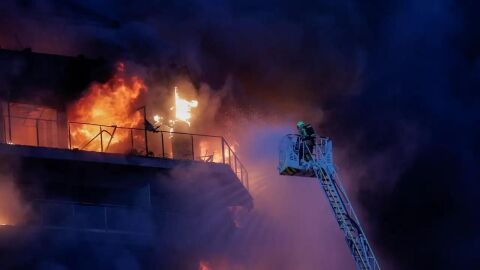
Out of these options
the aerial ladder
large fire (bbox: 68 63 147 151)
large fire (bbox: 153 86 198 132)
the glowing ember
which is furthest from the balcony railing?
the aerial ladder

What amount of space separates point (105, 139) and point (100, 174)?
1.41 meters

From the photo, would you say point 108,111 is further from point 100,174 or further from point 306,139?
point 306,139

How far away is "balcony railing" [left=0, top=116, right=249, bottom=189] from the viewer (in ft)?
144

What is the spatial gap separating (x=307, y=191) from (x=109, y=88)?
11493mm

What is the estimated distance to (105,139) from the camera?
1770 inches

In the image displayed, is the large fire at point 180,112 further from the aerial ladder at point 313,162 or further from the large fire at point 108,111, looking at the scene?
the aerial ladder at point 313,162

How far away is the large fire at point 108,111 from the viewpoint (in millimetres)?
44938

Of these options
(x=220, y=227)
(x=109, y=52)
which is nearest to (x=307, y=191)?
(x=220, y=227)

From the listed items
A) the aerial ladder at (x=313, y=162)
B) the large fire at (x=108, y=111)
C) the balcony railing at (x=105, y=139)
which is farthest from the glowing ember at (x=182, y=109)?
the aerial ladder at (x=313, y=162)

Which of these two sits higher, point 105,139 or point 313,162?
point 105,139

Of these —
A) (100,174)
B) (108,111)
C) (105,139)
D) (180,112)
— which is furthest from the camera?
(180,112)

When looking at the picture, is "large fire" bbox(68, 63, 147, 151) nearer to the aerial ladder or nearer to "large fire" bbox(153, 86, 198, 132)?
"large fire" bbox(153, 86, 198, 132)

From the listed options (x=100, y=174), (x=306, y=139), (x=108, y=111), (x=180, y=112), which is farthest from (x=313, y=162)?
(x=108, y=111)

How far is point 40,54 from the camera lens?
4494 centimetres
